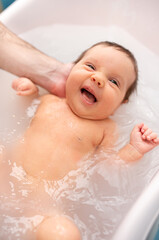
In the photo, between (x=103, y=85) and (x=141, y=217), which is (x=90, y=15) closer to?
(x=103, y=85)

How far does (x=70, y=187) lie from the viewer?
1.14 metres

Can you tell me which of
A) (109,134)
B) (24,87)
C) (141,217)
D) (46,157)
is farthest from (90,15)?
(141,217)

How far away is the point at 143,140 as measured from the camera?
1.18m

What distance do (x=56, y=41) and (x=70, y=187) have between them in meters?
0.86

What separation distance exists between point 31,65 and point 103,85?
41 centimetres

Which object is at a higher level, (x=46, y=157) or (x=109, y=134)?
(x=109, y=134)

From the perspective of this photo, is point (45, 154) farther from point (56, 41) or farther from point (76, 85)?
point (56, 41)

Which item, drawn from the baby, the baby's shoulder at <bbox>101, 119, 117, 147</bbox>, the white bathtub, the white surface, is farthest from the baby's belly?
the white surface

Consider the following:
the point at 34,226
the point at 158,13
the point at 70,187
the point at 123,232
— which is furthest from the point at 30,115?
the point at 158,13

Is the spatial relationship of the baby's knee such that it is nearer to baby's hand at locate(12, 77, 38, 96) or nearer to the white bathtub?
baby's hand at locate(12, 77, 38, 96)

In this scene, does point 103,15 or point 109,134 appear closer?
point 109,134

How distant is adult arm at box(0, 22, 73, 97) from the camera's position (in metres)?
1.41

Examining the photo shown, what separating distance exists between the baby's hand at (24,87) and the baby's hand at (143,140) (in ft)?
1.41

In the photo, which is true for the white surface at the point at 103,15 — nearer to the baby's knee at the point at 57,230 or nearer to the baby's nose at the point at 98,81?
the baby's nose at the point at 98,81
